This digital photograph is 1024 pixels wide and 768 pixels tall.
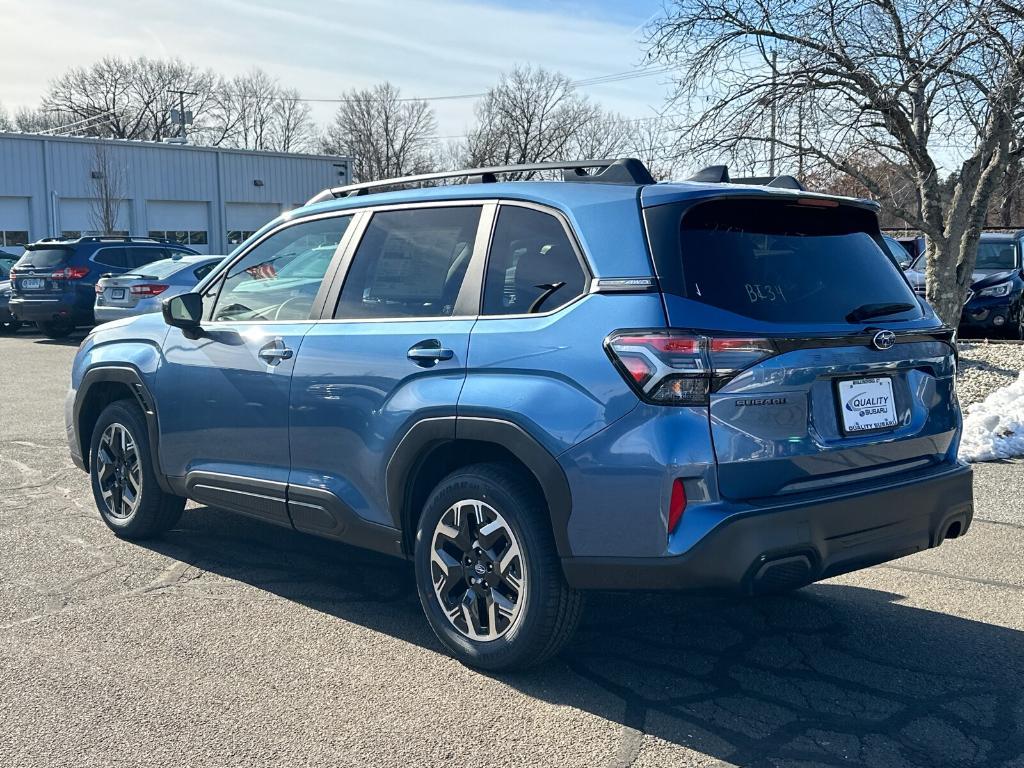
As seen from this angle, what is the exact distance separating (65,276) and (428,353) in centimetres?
1550

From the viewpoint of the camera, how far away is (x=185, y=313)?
522 cm

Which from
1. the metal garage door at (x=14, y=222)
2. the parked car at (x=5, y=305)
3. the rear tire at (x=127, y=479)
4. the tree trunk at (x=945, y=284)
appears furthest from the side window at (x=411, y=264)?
the metal garage door at (x=14, y=222)

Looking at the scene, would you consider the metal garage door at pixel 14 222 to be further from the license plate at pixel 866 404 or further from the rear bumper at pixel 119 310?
the license plate at pixel 866 404

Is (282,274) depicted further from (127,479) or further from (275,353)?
(127,479)

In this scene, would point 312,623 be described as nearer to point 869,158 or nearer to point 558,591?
point 558,591

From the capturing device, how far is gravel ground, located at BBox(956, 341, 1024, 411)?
33.3 feet

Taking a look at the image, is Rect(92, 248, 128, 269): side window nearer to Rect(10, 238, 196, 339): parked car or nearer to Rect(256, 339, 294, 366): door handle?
Rect(10, 238, 196, 339): parked car

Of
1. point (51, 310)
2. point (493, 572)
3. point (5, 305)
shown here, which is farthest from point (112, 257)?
point (493, 572)

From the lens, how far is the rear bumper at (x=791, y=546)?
340 centimetres

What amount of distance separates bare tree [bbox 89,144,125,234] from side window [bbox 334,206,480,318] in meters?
37.8

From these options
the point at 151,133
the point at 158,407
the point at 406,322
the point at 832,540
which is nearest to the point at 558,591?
the point at 832,540

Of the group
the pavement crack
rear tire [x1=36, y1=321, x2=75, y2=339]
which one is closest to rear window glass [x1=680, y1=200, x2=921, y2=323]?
the pavement crack

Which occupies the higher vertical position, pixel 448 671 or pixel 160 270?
pixel 160 270

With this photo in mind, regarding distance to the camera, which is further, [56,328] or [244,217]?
[244,217]
